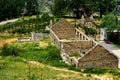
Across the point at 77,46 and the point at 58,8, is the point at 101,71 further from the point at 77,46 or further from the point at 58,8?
the point at 58,8

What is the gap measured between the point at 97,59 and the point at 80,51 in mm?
7035

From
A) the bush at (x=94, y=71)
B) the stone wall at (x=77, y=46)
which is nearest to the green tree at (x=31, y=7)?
the stone wall at (x=77, y=46)

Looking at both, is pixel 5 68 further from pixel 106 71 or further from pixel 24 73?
pixel 106 71

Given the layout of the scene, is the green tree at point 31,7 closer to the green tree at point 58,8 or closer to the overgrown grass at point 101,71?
the green tree at point 58,8

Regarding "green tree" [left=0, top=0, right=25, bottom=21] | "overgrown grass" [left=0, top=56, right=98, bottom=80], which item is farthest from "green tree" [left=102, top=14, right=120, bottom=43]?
"green tree" [left=0, top=0, right=25, bottom=21]

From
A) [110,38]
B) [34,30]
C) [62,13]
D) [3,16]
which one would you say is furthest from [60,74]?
[3,16]

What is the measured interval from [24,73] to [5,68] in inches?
132

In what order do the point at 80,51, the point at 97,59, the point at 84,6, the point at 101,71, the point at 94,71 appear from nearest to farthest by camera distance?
the point at 94,71 → the point at 101,71 → the point at 97,59 → the point at 80,51 → the point at 84,6

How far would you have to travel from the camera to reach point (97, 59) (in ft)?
147

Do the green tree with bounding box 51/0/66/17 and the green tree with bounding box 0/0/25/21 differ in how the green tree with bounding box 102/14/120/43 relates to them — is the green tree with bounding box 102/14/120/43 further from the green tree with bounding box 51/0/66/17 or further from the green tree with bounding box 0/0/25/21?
the green tree with bounding box 0/0/25/21

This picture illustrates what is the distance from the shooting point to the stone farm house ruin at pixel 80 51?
Answer: 146 feet

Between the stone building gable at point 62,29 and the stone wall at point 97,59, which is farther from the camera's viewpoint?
the stone building gable at point 62,29

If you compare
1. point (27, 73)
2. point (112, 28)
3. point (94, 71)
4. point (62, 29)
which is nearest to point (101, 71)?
point (94, 71)

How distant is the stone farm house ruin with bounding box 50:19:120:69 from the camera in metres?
44.5
